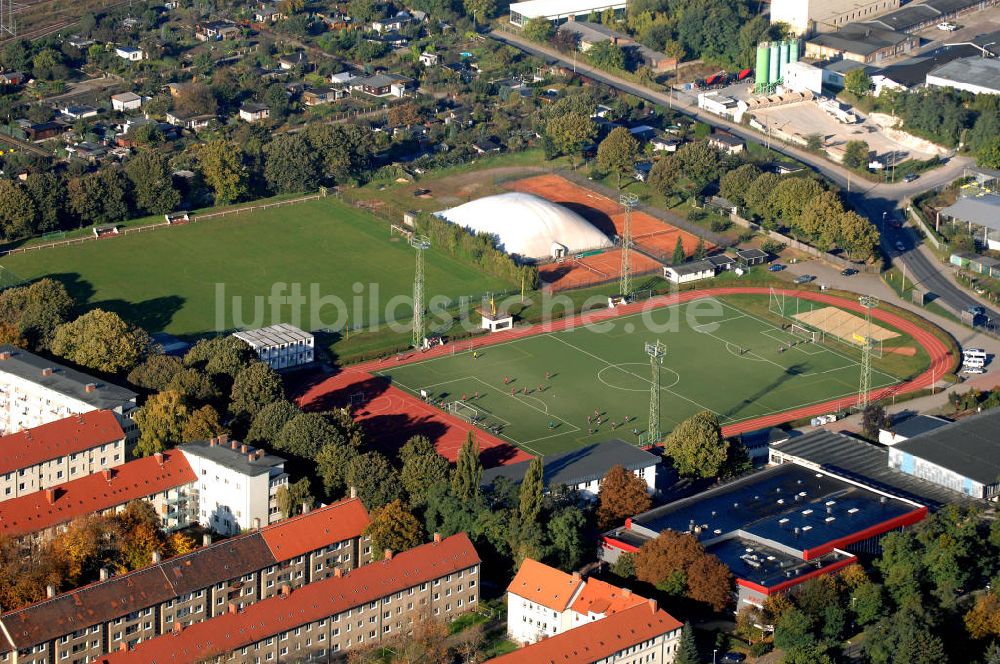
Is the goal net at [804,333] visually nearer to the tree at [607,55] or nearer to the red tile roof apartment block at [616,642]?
the red tile roof apartment block at [616,642]

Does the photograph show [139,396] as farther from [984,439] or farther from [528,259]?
[984,439]

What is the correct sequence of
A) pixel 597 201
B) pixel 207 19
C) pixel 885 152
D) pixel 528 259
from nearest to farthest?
pixel 528 259
pixel 597 201
pixel 885 152
pixel 207 19

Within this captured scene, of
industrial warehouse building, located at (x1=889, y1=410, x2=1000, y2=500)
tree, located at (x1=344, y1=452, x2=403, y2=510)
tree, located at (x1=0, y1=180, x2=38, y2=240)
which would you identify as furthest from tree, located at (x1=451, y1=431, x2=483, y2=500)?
tree, located at (x1=0, y1=180, x2=38, y2=240)

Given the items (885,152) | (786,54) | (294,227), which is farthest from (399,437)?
(786,54)

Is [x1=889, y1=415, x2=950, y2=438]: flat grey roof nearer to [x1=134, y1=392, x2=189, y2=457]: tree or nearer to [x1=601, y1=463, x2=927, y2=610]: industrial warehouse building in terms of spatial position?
[x1=601, y1=463, x2=927, y2=610]: industrial warehouse building

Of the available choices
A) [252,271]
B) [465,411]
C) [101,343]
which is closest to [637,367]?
[465,411]

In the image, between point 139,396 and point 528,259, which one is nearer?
point 139,396

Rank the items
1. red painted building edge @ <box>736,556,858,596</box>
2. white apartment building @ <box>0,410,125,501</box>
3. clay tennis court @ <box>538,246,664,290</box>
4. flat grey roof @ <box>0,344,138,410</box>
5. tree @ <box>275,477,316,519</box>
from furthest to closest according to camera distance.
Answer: clay tennis court @ <box>538,246,664,290</box> < flat grey roof @ <box>0,344,138,410</box> < white apartment building @ <box>0,410,125,501</box> < tree @ <box>275,477,316,519</box> < red painted building edge @ <box>736,556,858,596</box>
